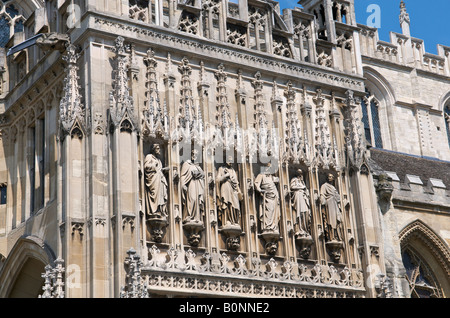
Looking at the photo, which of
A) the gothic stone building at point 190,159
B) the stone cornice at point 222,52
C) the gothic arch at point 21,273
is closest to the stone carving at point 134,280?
the gothic stone building at point 190,159

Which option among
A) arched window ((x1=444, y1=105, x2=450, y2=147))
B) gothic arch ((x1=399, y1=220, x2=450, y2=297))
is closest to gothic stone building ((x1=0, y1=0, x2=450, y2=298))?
gothic arch ((x1=399, y1=220, x2=450, y2=297))

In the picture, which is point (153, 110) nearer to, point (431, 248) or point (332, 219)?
point (332, 219)

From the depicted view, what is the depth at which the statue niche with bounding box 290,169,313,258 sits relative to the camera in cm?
2338

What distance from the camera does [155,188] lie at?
2169cm

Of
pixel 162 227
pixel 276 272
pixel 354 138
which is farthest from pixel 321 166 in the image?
pixel 162 227

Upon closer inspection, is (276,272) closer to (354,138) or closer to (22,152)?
(354,138)

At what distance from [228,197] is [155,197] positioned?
1779 millimetres

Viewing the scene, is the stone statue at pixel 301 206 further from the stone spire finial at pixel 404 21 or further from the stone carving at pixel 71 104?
the stone spire finial at pixel 404 21

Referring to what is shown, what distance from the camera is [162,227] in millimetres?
21578

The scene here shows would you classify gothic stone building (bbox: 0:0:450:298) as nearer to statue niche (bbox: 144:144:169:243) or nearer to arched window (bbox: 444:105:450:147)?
statue niche (bbox: 144:144:169:243)

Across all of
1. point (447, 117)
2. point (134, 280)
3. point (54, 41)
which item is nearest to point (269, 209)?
point (134, 280)

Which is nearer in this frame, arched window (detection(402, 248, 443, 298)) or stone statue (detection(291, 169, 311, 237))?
stone statue (detection(291, 169, 311, 237))

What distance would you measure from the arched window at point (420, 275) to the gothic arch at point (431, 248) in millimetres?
101

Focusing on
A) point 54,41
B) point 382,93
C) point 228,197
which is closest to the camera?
point 228,197
